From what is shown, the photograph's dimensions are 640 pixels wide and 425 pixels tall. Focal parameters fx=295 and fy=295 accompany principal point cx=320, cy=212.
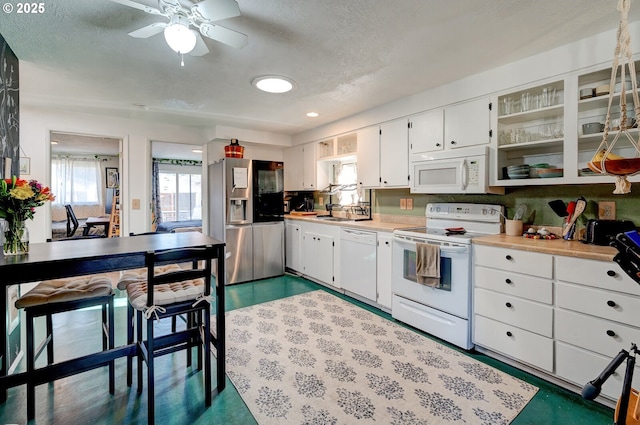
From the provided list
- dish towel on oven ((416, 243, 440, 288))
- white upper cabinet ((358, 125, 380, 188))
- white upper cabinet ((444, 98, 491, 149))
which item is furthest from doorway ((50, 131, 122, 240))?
→ white upper cabinet ((444, 98, 491, 149))

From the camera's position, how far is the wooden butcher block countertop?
181 cm

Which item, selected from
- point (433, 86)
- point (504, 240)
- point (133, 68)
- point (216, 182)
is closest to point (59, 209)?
point (216, 182)

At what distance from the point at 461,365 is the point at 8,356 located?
10.7 feet

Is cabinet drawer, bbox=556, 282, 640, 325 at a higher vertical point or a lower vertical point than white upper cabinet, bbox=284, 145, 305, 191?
lower

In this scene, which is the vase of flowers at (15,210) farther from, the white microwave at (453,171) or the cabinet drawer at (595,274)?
the cabinet drawer at (595,274)

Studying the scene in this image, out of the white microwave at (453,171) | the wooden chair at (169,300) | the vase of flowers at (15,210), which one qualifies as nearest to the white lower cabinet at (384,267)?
the white microwave at (453,171)

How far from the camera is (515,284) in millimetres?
2164

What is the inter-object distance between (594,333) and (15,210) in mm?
3492

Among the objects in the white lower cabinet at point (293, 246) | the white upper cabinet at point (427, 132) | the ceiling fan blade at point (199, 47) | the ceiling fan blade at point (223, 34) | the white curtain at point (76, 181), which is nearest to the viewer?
the ceiling fan blade at point (223, 34)

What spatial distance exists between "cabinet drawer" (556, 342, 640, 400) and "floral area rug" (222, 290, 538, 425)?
0.25 metres

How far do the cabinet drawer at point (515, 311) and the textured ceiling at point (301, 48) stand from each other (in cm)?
189

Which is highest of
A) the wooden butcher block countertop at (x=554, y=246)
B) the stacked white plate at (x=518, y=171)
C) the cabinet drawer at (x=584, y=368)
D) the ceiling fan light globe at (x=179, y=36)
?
the ceiling fan light globe at (x=179, y=36)

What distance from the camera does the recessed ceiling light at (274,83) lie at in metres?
2.79

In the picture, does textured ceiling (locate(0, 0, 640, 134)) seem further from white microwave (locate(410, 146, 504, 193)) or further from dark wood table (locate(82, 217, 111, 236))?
dark wood table (locate(82, 217, 111, 236))
